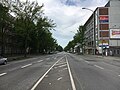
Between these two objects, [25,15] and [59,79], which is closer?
[59,79]

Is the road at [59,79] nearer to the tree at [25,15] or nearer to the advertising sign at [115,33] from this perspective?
the tree at [25,15]

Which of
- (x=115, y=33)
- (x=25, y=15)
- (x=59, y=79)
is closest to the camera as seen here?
(x=59, y=79)

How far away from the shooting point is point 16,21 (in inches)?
2180

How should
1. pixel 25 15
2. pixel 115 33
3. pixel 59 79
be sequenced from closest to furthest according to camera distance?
pixel 59 79
pixel 25 15
pixel 115 33

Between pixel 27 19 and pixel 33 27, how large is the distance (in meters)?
2.67

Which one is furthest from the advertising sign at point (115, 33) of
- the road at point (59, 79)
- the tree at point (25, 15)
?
the road at point (59, 79)

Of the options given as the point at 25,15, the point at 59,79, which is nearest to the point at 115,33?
the point at 25,15

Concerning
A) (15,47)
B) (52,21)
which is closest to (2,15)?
(52,21)

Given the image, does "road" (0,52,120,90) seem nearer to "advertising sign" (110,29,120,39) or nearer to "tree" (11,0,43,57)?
"tree" (11,0,43,57)

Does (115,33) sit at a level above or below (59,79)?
above

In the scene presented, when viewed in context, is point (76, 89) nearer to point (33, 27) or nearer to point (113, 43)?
point (33, 27)

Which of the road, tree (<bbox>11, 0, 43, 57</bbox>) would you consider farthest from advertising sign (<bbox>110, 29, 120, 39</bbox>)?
the road

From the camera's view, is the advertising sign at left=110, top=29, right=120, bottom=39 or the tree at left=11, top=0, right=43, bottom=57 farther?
the advertising sign at left=110, top=29, right=120, bottom=39

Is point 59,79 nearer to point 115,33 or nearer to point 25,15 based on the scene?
point 25,15
